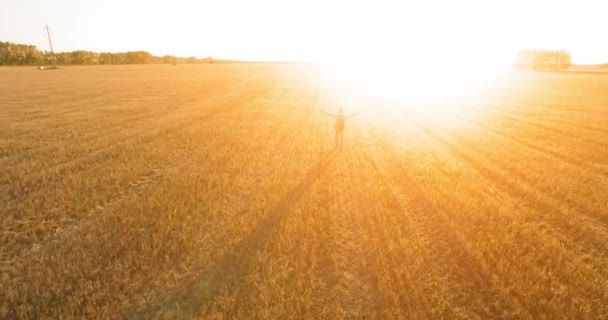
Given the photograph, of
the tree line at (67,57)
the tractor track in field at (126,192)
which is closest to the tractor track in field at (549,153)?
the tractor track in field at (126,192)

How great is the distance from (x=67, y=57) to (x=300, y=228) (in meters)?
155

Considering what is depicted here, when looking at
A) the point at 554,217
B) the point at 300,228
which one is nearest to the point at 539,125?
the point at 554,217

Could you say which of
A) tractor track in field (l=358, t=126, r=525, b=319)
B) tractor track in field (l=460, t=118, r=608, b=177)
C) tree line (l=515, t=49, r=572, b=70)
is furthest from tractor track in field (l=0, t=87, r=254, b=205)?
tree line (l=515, t=49, r=572, b=70)

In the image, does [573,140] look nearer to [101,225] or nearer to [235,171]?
[235,171]

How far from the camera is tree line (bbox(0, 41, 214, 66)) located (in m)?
114

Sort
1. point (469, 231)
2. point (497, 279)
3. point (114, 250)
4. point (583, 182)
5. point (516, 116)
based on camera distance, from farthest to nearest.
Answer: point (516, 116), point (583, 182), point (469, 231), point (114, 250), point (497, 279)

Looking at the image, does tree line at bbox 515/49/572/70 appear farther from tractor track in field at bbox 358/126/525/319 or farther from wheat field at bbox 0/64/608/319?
tractor track in field at bbox 358/126/525/319

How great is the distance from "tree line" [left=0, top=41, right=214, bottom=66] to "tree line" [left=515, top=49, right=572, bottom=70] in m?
170

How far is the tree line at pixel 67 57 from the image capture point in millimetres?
113500

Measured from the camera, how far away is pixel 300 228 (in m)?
7.09

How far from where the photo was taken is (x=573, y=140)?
52.1ft

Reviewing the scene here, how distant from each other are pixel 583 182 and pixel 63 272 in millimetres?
13522

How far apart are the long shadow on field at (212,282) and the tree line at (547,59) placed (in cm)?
17675

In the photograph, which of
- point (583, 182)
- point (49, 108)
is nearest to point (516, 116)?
point (583, 182)
